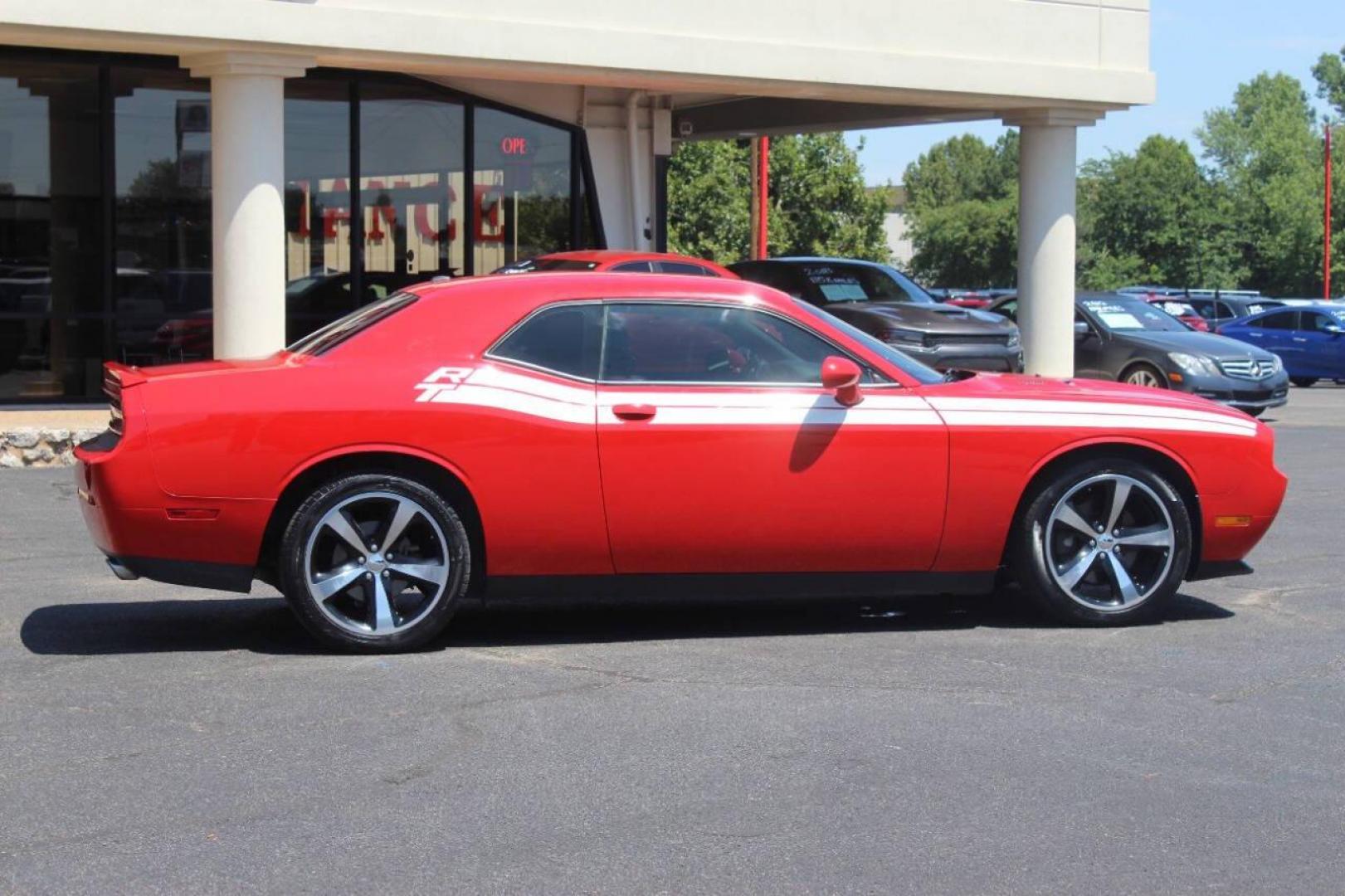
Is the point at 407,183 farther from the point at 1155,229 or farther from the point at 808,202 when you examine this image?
the point at 1155,229

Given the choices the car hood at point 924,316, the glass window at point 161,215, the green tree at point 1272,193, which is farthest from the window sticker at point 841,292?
the green tree at point 1272,193

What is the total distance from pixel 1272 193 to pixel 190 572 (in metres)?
81.3

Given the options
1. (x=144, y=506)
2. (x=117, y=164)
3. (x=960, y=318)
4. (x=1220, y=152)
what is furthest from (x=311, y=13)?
(x=1220, y=152)

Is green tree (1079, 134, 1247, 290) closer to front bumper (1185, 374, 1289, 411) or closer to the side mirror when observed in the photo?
front bumper (1185, 374, 1289, 411)

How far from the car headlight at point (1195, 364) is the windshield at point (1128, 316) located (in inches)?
45.5

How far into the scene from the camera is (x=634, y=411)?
685 cm

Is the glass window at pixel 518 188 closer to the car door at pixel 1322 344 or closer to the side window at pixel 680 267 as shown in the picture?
the side window at pixel 680 267

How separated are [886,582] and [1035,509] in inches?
27.4

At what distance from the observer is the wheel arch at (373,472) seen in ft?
22.0

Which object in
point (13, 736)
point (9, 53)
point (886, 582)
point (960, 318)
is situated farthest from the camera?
point (960, 318)

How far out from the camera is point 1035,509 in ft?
23.6

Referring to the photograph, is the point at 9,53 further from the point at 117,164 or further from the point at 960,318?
the point at 960,318

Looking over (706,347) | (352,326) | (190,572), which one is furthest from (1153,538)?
(190,572)

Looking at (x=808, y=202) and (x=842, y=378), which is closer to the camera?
(x=842, y=378)
